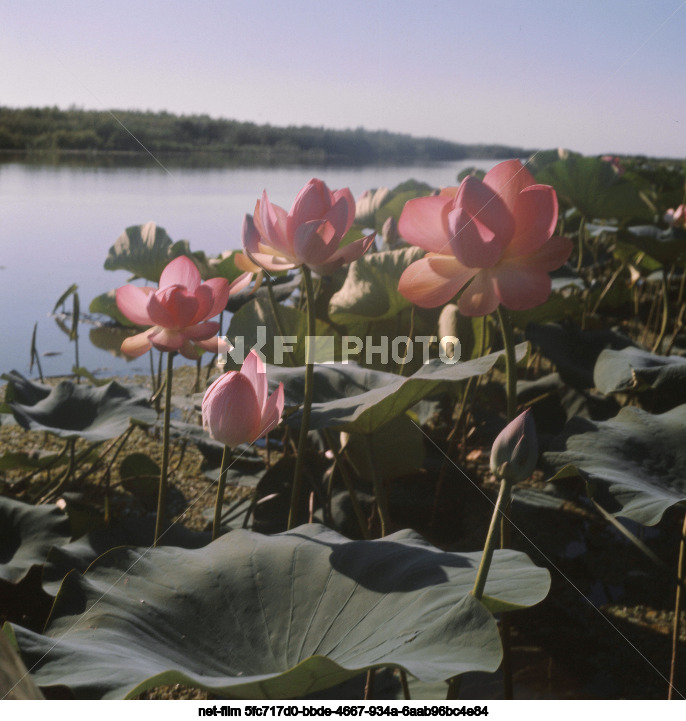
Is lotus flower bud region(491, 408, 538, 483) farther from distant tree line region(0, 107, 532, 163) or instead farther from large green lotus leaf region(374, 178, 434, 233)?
large green lotus leaf region(374, 178, 434, 233)

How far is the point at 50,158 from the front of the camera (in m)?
8.18

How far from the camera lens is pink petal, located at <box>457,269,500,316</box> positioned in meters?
0.63

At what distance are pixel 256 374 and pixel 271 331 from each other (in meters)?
0.46

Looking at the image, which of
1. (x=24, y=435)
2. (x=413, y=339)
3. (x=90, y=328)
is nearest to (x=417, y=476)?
(x=413, y=339)

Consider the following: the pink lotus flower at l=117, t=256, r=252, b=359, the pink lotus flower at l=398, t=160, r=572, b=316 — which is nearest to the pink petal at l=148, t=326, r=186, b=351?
the pink lotus flower at l=117, t=256, r=252, b=359

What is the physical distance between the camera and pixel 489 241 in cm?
60

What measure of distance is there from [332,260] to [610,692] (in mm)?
650

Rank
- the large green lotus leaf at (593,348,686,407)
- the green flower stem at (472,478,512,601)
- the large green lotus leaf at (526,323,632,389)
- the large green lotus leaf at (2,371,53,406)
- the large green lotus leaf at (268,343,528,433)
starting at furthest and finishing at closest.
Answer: the large green lotus leaf at (526,323,632,389) → the large green lotus leaf at (2,371,53,406) → the large green lotus leaf at (593,348,686,407) → the large green lotus leaf at (268,343,528,433) → the green flower stem at (472,478,512,601)

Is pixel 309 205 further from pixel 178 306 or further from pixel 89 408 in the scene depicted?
pixel 89 408

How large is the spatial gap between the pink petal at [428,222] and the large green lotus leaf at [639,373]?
0.55m

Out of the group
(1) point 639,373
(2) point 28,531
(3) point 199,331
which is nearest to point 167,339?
(3) point 199,331

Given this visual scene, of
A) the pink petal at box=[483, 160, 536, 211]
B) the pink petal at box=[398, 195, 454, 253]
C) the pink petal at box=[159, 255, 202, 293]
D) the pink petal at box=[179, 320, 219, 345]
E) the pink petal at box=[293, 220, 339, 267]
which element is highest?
the pink petal at box=[483, 160, 536, 211]

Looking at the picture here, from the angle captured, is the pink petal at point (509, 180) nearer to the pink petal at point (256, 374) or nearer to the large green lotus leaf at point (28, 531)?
the pink petal at point (256, 374)

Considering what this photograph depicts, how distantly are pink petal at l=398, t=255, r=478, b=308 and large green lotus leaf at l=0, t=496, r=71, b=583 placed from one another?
0.62 metres
